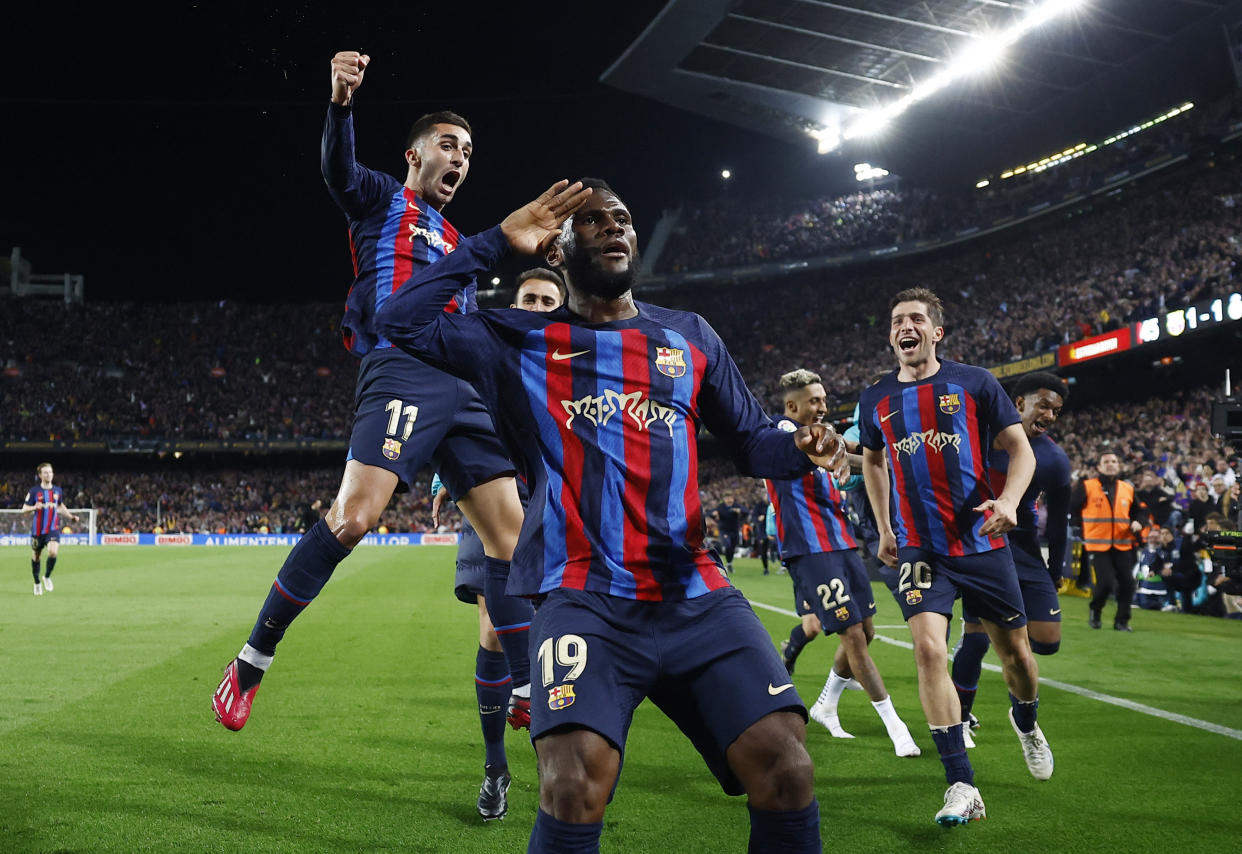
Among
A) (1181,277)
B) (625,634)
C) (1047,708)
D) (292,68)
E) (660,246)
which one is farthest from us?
(660,246)

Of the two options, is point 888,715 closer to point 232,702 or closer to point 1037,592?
point 1037,592

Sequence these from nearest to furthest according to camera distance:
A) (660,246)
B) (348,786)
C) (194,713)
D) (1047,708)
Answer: (348,786) < (194,713) < (1047,708) < (660,246)

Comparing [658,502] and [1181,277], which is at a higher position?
[1181,277]

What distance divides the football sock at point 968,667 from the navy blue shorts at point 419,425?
3097 millimetres

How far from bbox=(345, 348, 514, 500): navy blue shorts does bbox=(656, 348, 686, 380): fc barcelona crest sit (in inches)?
56.1

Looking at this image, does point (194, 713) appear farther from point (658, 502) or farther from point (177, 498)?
point (177, 498)

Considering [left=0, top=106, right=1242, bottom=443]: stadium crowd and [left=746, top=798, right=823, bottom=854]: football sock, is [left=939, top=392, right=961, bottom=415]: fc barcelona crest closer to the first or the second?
[left=746, top=798, right=823, bottom=854]: football sock

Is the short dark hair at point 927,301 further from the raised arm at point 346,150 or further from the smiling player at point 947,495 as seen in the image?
the raised arm at point 346,150

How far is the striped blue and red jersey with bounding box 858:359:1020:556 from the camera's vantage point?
15.1 feet

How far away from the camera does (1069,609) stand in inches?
561

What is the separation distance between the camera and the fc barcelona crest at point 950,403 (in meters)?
4.70

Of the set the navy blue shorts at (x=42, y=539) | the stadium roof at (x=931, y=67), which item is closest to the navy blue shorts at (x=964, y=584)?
the navy blue shorts at (x=42, y=539)

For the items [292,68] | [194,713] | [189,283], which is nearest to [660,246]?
[189,283]

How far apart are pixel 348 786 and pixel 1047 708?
4722 mm
